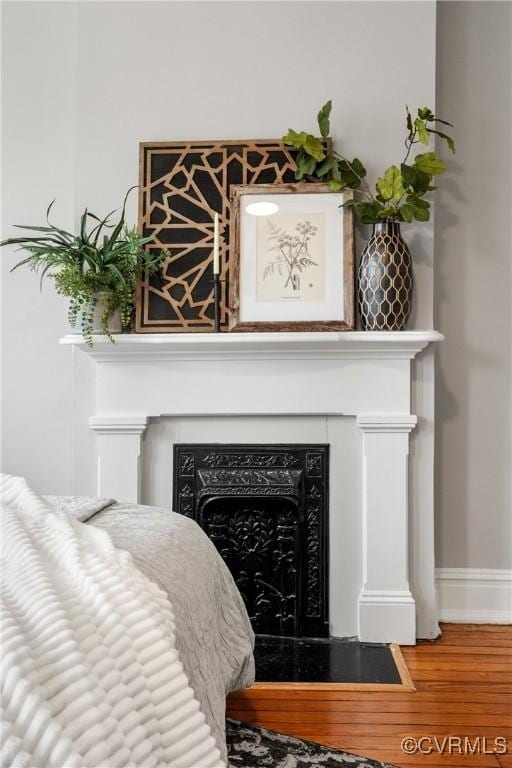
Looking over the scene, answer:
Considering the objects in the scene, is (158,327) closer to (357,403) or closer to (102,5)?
(357,403)

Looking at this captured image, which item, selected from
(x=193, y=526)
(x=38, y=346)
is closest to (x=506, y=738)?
(x=193, y=526)

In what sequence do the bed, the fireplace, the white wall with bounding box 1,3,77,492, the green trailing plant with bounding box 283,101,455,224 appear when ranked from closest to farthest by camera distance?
the bed, the green trailing plant with bounding box 283,101,455,224, the fireplace, the white wall with bounding box 1,3,77,492

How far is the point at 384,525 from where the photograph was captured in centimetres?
265

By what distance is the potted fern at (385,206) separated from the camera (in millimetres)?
2562

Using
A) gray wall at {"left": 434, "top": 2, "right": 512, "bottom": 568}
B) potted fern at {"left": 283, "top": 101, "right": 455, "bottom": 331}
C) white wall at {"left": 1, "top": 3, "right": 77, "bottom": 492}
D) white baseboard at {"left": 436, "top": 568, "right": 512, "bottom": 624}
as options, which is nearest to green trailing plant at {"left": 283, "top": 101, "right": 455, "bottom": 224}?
potted fern at {"left": 283, "top": 101, "right": 455, "bottom": 331}

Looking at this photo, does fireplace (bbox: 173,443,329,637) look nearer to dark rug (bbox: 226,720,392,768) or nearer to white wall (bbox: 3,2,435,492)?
white wall (bbox: 3,2,435,492)

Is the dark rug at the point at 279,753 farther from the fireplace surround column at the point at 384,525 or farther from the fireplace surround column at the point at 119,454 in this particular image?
the fireplace surround column at the point at 119,454

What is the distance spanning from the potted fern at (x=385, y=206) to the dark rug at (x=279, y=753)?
144cm

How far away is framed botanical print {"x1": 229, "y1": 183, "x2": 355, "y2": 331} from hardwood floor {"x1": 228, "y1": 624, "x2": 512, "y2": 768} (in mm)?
1273

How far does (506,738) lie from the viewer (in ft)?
5.95

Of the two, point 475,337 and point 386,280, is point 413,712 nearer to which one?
point 386,280

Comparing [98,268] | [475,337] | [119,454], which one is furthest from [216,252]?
[475,337]

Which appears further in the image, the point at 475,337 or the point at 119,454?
the point at 475,337

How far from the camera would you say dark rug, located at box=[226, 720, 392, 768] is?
1663 mm
